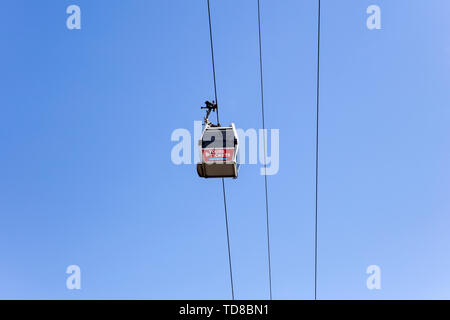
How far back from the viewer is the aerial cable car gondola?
27.5 feet

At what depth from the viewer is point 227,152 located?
845cm

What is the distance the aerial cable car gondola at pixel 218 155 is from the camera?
8367mm

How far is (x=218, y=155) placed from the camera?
8.42m
